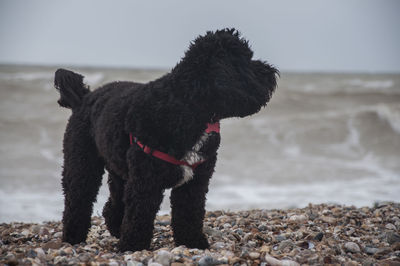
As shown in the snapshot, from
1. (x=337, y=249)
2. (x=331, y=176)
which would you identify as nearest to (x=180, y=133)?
(x=337, y=249)

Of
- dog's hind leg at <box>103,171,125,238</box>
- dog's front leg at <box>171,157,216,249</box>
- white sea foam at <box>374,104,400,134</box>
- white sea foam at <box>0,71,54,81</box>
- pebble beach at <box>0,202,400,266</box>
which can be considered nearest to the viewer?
pebble beach at <box>0,202,400,266</box>

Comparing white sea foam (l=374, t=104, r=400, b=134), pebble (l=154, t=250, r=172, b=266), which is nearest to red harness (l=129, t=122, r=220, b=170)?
pebble (l=154, t=250, r=172, b=266)

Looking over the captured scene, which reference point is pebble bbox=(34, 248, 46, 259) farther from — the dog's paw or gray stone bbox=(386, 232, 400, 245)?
gray stone bbox=(386, 232, 400, 245)

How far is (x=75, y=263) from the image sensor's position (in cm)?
347

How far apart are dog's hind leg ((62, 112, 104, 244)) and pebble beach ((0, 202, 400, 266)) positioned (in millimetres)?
233

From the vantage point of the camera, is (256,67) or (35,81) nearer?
Answer: (256,67)

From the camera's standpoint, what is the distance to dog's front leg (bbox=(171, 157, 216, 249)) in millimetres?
4102

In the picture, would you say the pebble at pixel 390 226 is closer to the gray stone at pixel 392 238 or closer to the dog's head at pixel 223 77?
the gray stone at pixel 392 238

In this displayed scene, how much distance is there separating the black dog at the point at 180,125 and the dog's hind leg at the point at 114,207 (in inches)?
29.4

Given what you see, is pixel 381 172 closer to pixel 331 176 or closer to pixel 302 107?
pixel 331 176

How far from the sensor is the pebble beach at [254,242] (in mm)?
3674

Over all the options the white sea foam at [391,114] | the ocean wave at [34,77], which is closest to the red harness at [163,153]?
the white sea foam at [391,114]

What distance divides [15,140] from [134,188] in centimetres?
1252

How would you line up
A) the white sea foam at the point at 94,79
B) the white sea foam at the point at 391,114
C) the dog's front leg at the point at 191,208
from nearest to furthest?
the dog's front leg at the point at 191,208, the white sea foam at the point at 391,114, the white sea foam at the point at 94,79
